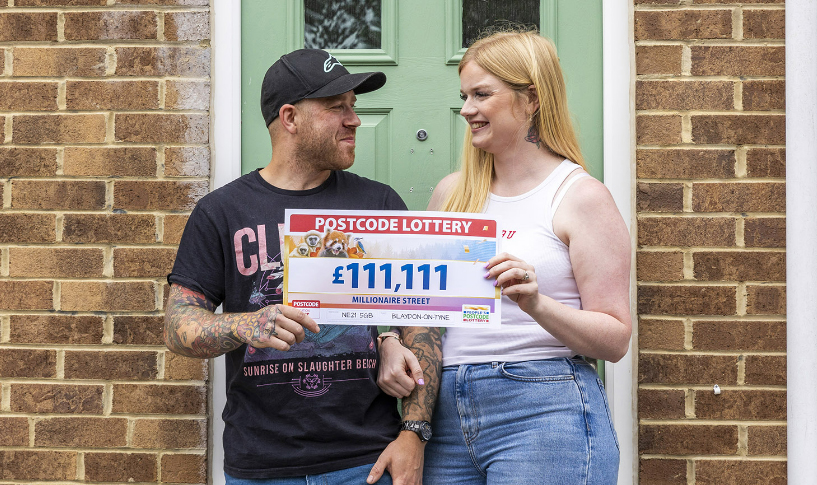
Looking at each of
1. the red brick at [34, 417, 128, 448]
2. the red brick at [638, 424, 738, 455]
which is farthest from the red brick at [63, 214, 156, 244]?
the red brick at [638, 424, 738, 455]

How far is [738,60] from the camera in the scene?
97.1 inches

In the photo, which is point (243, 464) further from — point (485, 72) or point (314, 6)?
point (314, 6)

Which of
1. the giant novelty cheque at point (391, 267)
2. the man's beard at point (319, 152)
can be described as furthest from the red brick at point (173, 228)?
the giant novelty cheque at point (391, 267)

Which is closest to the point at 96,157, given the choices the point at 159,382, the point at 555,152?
the point at 159,382

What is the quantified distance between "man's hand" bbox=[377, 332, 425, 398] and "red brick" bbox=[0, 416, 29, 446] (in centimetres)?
145

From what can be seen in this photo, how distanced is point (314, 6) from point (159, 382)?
1.48 meters

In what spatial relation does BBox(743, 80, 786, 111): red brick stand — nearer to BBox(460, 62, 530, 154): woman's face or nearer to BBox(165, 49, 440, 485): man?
BBox(460, 62, 530, 154): woman's face

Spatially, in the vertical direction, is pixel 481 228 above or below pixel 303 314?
above

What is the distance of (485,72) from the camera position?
1.91 m

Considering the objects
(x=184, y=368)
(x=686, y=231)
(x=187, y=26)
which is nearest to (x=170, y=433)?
(x=184, y=368)

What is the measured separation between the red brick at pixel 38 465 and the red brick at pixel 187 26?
1.54 m

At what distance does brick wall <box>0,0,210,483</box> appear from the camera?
8.27ft

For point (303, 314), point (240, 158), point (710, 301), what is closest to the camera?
point (303, 314)

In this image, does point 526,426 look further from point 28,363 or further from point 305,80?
point 28,363
